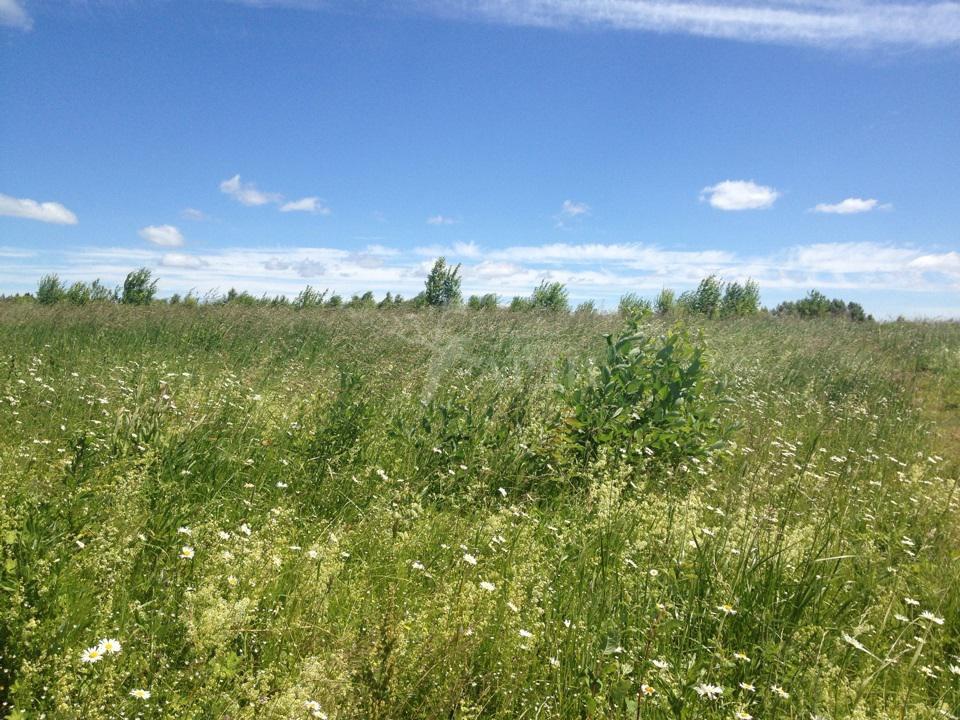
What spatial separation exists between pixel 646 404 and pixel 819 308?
→ 24.2 meters

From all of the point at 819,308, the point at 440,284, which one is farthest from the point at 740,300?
the point at 440,284

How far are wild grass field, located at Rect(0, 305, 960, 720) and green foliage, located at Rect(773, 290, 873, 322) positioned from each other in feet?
67.2

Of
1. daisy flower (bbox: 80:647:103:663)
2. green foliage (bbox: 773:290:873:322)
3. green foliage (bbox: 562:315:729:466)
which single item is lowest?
daisy flower (bbox: 80:647:103:663)

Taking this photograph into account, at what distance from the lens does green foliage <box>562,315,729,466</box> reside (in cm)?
463

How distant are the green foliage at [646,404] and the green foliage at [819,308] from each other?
2201cm

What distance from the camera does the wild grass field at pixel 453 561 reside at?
2.13m

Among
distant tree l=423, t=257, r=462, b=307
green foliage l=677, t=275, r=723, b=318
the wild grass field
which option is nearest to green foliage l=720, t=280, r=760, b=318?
green foliage l=677, t=275, r=723, b=318

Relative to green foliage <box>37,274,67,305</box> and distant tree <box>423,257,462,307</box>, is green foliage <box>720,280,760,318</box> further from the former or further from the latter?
green foliage <box>37,274,67,305</box>

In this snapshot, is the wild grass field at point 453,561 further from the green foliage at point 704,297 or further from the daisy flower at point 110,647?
the green foliage at point 704,297

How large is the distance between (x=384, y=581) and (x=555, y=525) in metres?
1.16

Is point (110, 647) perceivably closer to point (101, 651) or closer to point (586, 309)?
point (101, 651)

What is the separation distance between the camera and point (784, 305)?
2689 centimetres

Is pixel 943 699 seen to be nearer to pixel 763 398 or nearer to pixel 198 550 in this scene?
pixel 198 550

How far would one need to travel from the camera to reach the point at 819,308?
25469 millimetres
